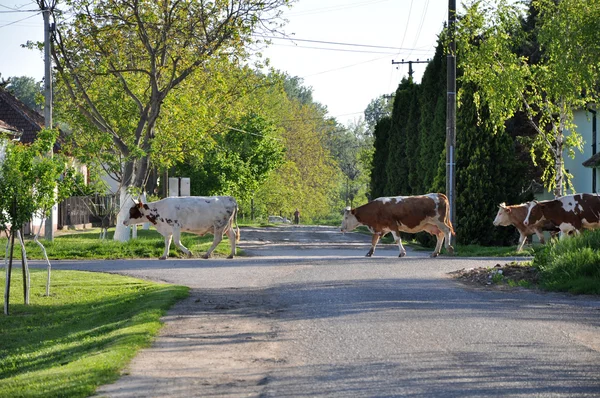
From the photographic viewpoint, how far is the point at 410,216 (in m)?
29.6

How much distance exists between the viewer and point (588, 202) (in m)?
29.8

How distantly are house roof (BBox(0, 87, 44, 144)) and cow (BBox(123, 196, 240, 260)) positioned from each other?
24166 mm

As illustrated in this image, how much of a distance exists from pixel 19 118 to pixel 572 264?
3972 centimetres

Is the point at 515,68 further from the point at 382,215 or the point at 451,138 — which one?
the point at 382,215

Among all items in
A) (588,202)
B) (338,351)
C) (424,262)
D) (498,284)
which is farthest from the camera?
(588,202)

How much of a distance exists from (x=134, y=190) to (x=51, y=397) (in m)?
26.7

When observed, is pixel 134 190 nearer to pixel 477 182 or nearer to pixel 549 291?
pixel 477 182

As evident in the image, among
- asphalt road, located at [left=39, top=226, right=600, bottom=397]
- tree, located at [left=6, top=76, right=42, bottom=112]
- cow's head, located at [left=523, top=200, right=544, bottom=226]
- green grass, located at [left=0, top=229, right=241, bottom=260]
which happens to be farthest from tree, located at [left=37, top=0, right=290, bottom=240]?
tree, located at [left=6, top=76, right=42, bottom=112]

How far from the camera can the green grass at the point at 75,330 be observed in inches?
374

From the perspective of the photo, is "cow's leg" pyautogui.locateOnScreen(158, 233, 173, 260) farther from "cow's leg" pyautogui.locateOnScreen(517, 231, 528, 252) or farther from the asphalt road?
"cow's leg" pyautogui.locateOnScreen(517, 231, 528, 252)

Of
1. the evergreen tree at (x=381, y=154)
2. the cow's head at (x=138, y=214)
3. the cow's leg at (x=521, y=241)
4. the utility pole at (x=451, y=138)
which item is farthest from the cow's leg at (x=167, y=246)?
the evergreen tree at (x=381, y=154)

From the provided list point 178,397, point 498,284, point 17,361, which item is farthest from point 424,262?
point 178,397

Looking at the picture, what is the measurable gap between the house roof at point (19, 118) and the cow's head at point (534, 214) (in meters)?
29.0


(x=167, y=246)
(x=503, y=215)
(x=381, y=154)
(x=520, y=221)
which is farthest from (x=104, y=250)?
(x=381, y=154)
